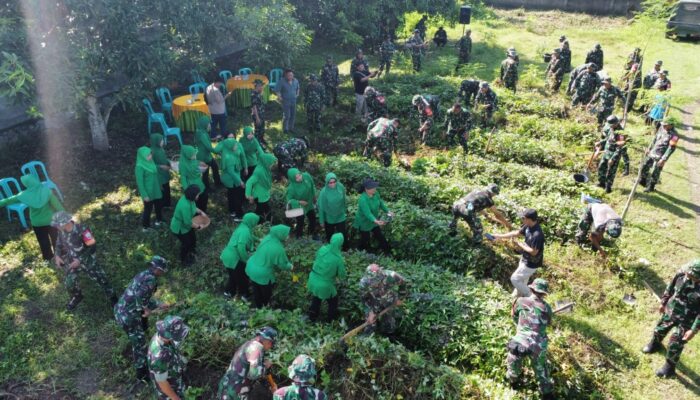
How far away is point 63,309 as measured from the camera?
304 inches

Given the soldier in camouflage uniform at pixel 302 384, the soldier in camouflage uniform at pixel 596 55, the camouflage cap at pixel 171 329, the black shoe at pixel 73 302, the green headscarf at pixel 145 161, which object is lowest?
the black shoe at pixel 73 302

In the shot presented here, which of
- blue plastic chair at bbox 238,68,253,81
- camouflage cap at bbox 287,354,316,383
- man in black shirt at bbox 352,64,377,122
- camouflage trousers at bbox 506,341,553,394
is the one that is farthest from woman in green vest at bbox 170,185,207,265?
blue plastic chair at bbox 238,68,253,81

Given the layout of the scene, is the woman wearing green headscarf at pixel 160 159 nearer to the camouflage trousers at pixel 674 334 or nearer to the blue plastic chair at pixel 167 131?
the blue plastic chair at pixel 167 131

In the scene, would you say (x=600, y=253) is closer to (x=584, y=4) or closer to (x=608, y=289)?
(x=608, y=289)

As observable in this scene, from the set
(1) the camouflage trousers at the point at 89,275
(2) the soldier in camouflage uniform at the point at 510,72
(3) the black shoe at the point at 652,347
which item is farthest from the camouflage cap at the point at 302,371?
(2) the soldier in camouflage uniform at the point at 510,72

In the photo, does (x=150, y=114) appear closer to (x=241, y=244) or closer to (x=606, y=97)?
(x=241, y=244)

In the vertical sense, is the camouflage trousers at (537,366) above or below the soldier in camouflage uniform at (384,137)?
below

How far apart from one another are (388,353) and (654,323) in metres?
4.36

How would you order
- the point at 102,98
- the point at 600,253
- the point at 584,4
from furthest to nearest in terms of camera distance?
the point at 584,4 < the point at 102,98 < the point at 600,253

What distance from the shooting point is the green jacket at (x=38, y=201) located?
8.01 metres

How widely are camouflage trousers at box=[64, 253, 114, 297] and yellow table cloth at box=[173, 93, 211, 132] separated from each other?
21.8 feet

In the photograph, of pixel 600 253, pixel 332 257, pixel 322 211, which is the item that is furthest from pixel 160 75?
pixel 600 253

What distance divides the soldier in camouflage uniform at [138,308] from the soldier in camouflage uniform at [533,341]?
4504 millimetres

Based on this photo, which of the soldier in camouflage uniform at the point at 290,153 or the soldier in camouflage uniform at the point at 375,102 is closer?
the soldier in camouflage uniform at the point at 290,153
